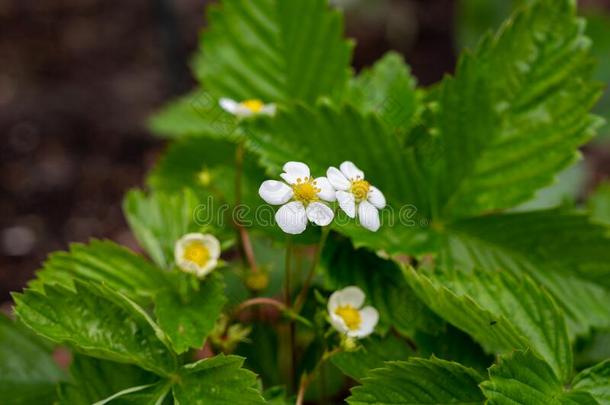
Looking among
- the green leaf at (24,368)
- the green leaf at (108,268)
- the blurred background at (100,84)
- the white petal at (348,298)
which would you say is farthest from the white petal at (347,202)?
the blurred background at (100,84)

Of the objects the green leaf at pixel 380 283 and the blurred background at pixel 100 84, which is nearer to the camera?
the green leaf at pixel 380 283

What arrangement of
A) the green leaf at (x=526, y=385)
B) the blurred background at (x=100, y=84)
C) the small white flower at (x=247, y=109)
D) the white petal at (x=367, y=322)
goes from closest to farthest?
the green leaf at (x=526, y=385), the white petal at (x=367, y=322), the small white flower at (x=247, y=109), the blurred background at (x=100, y=84)

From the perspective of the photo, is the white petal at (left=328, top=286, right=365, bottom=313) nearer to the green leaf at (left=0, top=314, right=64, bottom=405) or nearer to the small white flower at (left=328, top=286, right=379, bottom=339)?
the small white flower at (left=328, top=286, right=379, bottom=339)

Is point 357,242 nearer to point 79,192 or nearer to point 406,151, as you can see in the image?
point 406,151

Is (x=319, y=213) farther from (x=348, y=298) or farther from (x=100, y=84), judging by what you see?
(x=100, y=84)

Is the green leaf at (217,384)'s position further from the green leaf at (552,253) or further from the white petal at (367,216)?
the green leaf at (552,253)

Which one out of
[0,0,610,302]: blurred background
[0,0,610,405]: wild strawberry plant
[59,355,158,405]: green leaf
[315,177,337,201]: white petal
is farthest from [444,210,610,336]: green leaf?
[0,0,610,302]: blurred background
